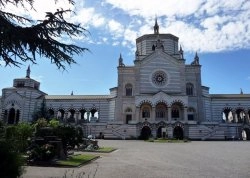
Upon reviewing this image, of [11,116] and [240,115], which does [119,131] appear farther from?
[240,115]

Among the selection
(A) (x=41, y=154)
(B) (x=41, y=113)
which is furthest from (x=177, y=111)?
(A) (x=41, y=154)

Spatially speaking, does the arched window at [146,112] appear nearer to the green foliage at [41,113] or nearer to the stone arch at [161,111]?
the stone arch at [161,111]

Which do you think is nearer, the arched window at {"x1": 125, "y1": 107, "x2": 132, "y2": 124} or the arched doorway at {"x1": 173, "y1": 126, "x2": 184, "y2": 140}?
the arched doorway at {"x1": 173, "y1": 126, "x2": 184, "y2": 140}

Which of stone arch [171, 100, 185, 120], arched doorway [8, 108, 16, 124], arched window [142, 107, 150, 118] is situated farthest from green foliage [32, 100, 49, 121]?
stone arch [171, 100, 185, 120]

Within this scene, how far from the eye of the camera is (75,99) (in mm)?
64375

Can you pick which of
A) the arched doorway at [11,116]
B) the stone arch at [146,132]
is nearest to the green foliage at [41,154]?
the stone arch at [146,132]

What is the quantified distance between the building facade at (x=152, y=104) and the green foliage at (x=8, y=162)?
153 ft

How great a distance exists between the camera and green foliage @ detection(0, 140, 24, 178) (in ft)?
23.9

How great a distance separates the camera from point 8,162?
741cm

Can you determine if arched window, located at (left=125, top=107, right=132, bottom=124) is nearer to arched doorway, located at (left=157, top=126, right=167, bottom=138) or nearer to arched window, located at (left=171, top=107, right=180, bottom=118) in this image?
arched doorway, located at (left=157, top=126, right=167, bottom=138)

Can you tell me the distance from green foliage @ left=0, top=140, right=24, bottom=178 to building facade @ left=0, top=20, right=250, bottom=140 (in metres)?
46.6

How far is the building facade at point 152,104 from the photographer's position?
5428cm

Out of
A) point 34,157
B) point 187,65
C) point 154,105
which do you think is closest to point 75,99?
point 154,105

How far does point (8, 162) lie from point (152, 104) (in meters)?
49.4
